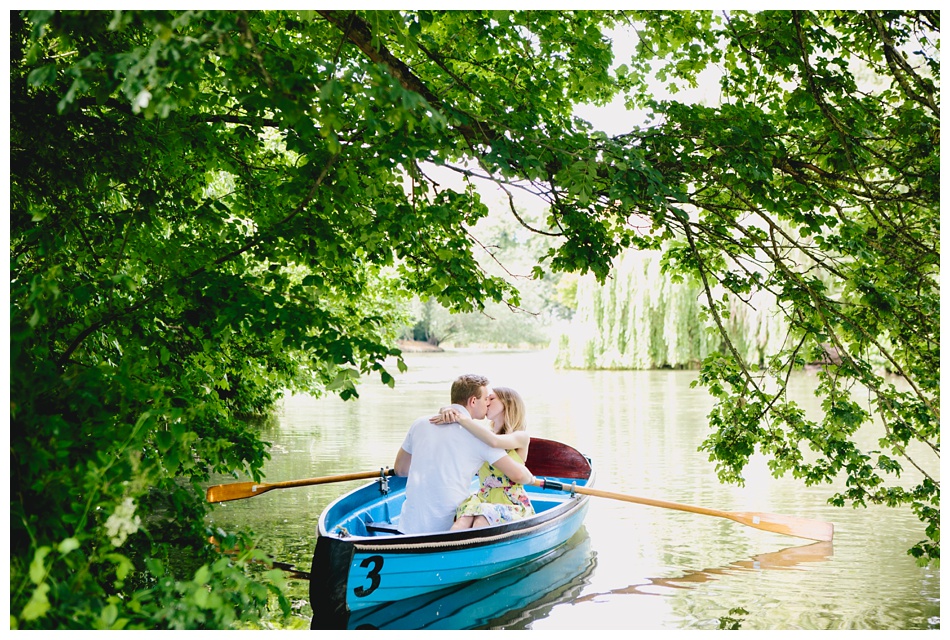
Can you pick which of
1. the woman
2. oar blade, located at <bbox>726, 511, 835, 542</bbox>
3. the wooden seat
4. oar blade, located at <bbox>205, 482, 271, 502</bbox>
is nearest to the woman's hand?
the woman

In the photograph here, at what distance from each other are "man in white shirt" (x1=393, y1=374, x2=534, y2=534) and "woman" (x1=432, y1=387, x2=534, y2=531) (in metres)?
0.07

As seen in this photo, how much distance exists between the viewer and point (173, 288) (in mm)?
3230

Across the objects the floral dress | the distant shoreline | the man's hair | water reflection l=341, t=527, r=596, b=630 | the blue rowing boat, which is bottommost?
water reflection l=341, t=527, r=596, b=630

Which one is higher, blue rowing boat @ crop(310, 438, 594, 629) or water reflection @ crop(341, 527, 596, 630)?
blue rowing boat @ crop(310, 438, 594, 629)

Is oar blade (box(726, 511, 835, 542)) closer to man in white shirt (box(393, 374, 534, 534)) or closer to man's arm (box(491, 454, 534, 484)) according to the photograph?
man's arm (box(491, 454, 534, 484))

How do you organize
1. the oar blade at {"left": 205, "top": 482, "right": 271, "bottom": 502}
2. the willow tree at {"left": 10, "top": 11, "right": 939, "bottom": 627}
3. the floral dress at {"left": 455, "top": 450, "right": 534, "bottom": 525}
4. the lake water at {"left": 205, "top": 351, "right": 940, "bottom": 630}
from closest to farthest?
the willow tree at {"left": 10, "top": 11, "right": 939, "bottom": 627} → the lake water at {"left": 205, "top": 351, "right": 940, "bottom": 630} → the floral dress at {"left": 455, "top": 450, "right": 534, "bottom": 525} → the oar blade at {"left": 205, "top": 482, "right": 271, "bottom": 502}

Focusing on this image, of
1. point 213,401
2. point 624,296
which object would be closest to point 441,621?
point 213,401

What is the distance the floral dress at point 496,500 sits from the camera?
5.19 m

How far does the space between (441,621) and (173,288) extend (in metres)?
2.64

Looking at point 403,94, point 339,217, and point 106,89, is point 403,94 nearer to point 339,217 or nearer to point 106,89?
point 106,89

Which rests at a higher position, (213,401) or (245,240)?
(245,240)

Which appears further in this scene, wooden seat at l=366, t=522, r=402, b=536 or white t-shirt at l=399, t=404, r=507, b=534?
wooden seat at l=366, t=522, r=402, b=536

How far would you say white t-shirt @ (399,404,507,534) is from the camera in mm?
4945

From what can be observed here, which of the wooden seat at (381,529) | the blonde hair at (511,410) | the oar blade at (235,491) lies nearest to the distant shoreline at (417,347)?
the oar blade at (235,491)
